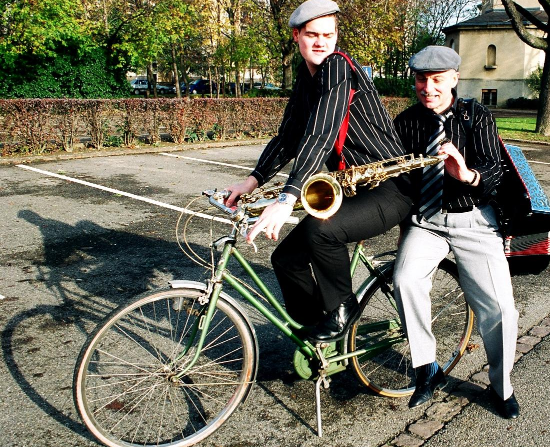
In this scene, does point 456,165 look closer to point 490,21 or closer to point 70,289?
point 70,289

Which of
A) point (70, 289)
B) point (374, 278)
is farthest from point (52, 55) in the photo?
point (374, 278)

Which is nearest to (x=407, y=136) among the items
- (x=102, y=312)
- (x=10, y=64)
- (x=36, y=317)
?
(x=102, y=312)

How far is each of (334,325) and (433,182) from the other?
97 centimetres

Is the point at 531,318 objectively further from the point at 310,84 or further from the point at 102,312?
the point at 102,312

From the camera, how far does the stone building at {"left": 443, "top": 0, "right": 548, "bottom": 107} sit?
4669 cm

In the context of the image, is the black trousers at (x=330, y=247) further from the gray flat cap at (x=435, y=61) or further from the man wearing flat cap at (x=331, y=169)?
the gray flat cap at (x=435, y=61)

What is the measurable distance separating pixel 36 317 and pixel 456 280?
10.3 ft

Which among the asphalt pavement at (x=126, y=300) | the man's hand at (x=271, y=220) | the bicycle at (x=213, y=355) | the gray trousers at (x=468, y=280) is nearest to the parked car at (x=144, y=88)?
the asphalt pavement at (x=126, y=300)

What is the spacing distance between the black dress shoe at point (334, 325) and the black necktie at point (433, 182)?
0.68 m

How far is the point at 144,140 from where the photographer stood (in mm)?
16594

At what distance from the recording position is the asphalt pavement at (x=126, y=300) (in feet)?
10.5

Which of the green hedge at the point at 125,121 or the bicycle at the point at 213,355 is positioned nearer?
the bicycle at the point at 213,355

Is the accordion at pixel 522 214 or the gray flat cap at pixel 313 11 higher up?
the gray flat cap at pixel 313 11

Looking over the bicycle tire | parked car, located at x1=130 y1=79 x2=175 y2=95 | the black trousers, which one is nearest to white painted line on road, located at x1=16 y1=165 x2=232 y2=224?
the bicycle tire
